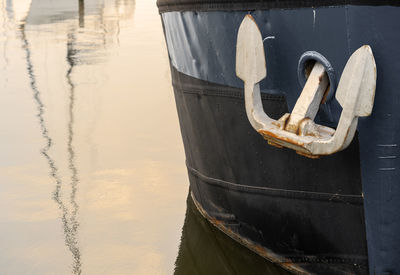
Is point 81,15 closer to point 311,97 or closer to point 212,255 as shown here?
point 212,255

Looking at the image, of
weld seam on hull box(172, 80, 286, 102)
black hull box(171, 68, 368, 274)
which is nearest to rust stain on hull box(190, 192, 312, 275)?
black hull box(171, 68, 368, 274)

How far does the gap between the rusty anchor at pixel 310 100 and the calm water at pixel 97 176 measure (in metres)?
1.07

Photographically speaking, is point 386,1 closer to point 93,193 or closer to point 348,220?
point 348,220

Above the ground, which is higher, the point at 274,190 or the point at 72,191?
the point at 274,190

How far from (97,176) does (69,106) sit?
2341 mm

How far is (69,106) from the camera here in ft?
23.1

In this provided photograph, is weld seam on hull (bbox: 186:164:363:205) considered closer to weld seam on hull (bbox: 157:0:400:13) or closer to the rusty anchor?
the rusty anchor

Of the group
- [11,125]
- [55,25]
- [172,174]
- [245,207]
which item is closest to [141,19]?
[55,25]

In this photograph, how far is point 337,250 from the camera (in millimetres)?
3107

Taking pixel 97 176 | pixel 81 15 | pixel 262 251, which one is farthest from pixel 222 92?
pixel 81 15

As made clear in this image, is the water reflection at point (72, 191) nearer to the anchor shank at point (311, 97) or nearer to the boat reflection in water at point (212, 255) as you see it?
the boat reflection in water at point (212, 255)

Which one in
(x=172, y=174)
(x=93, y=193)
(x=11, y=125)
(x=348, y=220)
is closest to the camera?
(x=348, y=220)

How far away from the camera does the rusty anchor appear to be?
250cm

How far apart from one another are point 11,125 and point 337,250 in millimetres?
4099
